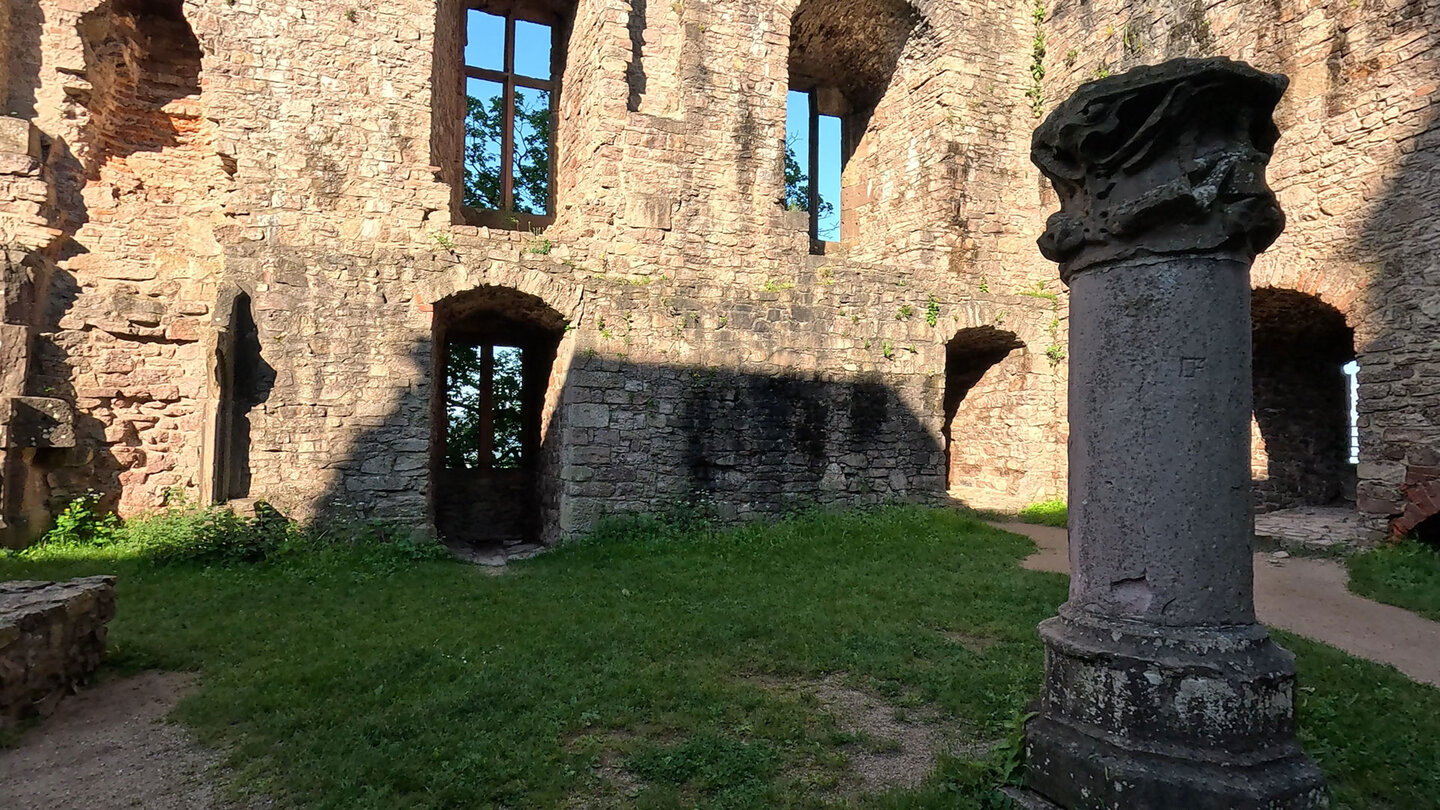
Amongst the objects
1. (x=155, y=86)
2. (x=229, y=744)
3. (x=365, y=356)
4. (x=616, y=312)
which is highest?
(x=155, y=86)

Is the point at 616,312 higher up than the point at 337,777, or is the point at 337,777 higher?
the point at 616,312

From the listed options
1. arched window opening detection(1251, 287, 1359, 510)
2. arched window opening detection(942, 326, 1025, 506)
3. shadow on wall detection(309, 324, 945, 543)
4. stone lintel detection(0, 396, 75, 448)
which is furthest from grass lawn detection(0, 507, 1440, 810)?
arched window opening detection(1251, 287, 1359, 510)

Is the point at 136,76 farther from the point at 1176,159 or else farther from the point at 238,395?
the point at 1176,159

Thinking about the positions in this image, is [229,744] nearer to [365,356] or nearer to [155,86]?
[365,356]

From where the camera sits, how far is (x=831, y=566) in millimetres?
7582

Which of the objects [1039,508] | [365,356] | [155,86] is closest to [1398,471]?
[1039,508]

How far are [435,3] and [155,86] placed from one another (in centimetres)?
409

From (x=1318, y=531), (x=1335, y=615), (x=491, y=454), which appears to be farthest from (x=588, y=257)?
(x=1318, y=531)

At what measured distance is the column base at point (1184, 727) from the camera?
2494 mm

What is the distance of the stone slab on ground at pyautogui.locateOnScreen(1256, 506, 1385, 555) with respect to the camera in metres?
8.30

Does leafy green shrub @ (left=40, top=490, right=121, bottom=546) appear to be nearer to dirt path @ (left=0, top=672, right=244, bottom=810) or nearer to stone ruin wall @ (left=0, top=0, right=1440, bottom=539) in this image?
stone ruin wall @ (left=0, top=0, right=1440, bottom=539)

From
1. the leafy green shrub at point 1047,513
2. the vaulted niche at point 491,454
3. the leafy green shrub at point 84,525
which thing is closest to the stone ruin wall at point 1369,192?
the leafy green shrub at point 1047,513

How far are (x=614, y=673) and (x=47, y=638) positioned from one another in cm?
302

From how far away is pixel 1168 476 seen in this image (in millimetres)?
2703
